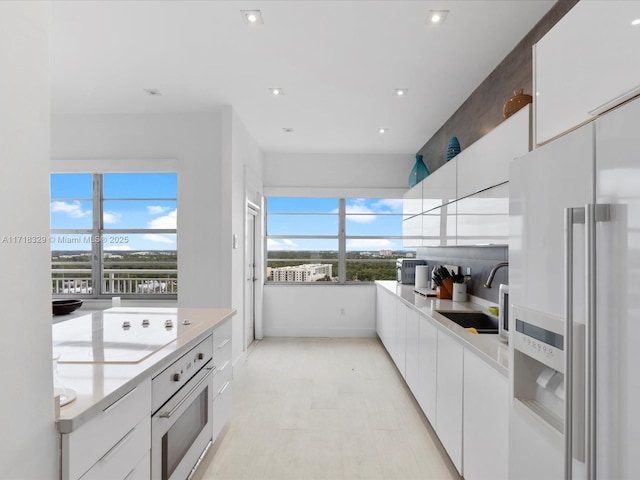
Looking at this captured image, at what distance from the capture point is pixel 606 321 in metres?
0.88

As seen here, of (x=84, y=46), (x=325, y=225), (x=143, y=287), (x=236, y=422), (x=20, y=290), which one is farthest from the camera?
(x=325, y=225)

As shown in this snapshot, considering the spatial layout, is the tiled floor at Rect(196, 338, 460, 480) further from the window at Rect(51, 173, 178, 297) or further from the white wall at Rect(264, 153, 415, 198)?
the white wall at Rect(264, 153, 415, 198)

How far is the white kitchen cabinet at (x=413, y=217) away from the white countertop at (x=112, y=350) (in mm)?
2565

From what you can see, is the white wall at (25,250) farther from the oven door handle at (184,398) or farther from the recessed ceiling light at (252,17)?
the recessed ceiling light at (252,17)

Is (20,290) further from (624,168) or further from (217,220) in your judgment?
(217,220)

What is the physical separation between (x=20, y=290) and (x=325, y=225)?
5.13 meters

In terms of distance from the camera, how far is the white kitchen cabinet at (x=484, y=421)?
1630 millimetres

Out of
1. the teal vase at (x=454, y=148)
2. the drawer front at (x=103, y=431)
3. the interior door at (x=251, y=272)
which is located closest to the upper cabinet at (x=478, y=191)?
the teal vase at (x=454, y=148)

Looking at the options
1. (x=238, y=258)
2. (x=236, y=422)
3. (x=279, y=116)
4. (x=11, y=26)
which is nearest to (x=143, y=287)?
(x=238, y=258)

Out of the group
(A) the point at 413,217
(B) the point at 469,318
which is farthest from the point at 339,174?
(B) the point at 469,318

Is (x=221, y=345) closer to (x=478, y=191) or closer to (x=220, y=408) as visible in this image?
(x=220, y=408)

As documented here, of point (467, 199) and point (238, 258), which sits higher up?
point (467, 199)

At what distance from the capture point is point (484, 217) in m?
2.48

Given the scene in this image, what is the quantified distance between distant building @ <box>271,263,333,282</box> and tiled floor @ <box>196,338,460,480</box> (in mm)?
1594
